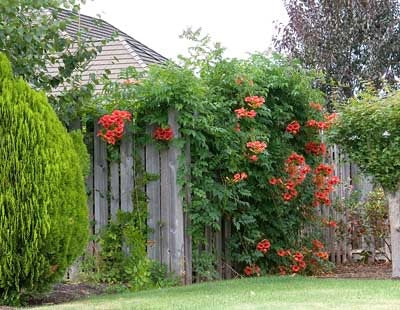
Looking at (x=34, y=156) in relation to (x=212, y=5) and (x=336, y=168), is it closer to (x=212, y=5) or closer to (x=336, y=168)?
(x=336, y=168)

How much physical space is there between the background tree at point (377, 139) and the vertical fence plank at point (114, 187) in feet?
8.26

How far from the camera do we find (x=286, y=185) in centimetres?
956

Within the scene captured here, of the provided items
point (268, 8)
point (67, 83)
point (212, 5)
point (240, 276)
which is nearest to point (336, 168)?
point (240, 276)

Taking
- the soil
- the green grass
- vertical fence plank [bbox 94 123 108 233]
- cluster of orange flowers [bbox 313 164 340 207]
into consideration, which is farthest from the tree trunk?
vertical fence plank [bbox 94 123 108 233]

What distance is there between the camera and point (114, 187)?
28.7 feet

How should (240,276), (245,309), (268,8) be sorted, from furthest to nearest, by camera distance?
(268,8)
(240,276)
(245,309)

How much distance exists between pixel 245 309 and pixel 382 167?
3487 millimetres

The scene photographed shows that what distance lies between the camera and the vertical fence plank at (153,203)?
28.2 feet

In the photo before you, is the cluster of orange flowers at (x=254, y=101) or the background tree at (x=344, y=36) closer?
the cluster of orange flowers at (x=254, y=101)

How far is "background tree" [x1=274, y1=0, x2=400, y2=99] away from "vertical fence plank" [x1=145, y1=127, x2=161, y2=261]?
15.5 m

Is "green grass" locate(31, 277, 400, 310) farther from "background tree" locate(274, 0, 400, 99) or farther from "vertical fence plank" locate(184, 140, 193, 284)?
"background tree" locate(274, 0, 400, 99)

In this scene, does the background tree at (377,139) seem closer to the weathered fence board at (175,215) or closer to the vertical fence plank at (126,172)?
the weathered fence board at (175,215)

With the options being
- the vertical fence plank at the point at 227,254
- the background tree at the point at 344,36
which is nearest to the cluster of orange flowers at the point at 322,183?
the vertical fence plank at the point at 227,254

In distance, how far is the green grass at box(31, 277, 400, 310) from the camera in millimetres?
6188
